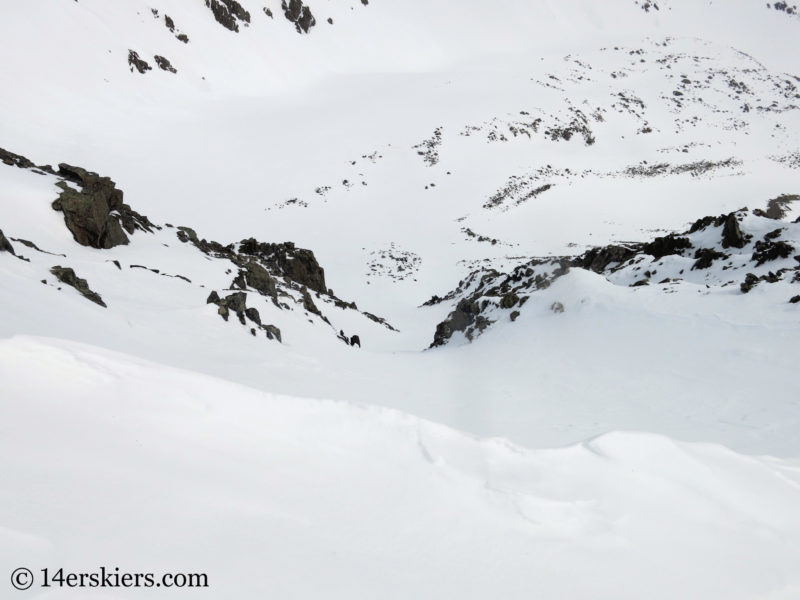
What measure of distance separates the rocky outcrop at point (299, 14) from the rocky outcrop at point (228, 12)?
7.05 meters

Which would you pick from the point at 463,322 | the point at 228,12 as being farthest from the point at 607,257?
the point at 228,12

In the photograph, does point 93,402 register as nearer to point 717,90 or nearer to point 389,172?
point 389,172

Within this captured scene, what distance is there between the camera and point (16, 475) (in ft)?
7.78

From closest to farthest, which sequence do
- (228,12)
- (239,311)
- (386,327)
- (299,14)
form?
(239,311)
(386,327)
(228,12)
(299,14)

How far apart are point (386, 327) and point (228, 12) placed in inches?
1815

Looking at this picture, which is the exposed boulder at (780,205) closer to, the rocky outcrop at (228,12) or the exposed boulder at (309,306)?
the exposed boulder at (309,306)

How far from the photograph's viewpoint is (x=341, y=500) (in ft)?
10.3

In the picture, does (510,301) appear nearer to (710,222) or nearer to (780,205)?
(710,222)

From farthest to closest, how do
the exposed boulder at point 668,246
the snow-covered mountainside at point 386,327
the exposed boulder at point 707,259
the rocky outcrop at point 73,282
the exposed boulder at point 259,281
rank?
the exposed boulder at point 668,246
the exposed boulder at point 259,281
the exposed boulder at point 707,259
the rocky outcrop at point 73,282
the snow-covered mountainside at point 386,327

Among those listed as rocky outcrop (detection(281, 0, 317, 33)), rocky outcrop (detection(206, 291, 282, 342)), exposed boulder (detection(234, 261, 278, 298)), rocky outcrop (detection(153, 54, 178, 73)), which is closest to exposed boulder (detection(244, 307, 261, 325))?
rocky outcrop (detection(206, 291, 282, 342))

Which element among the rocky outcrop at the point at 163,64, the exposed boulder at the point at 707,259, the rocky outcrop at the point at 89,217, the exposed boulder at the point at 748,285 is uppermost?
the rocky outcrop at the point at 163,64

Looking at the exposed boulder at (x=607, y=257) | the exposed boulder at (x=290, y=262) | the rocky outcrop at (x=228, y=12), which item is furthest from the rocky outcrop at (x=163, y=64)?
the exposed boulder at (x=607, y=257)

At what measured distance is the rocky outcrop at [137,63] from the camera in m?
36.3

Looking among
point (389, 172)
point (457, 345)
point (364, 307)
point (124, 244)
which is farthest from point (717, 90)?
point (124, 244)
